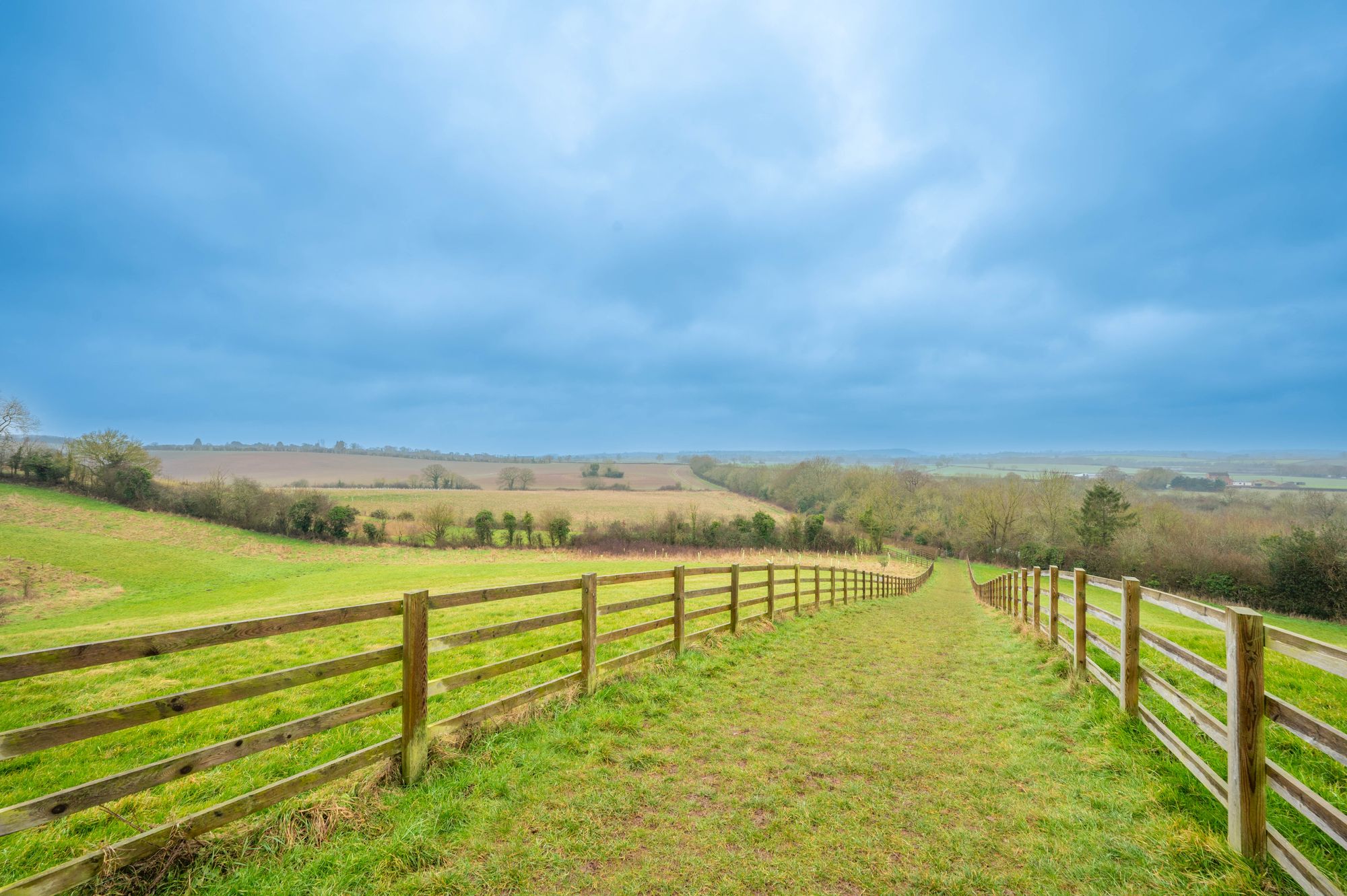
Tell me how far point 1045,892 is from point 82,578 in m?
37.3

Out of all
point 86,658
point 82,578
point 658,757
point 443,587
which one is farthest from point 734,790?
point 82,578

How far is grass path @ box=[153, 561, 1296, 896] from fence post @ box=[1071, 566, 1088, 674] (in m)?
0.72

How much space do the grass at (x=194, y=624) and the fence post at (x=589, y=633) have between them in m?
1.30

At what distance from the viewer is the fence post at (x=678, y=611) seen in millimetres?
7555

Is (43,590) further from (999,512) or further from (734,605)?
(999,512)

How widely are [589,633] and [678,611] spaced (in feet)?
6.75

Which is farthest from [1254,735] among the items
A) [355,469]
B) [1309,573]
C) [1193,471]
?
[1193,471]

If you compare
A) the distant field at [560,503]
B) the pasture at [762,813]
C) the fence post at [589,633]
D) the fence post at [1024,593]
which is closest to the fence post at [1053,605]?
the pasture at [762,813]

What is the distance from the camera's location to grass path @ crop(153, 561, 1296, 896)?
10.2 ft

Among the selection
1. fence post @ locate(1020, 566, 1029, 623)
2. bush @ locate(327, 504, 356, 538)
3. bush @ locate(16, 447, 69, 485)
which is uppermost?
bush @ locate(16, 447, 69, 485)

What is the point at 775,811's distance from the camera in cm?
391

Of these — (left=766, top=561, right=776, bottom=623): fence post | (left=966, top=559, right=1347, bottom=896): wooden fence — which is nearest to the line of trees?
(left=766, top=561, right=776, bottom=623): fence post

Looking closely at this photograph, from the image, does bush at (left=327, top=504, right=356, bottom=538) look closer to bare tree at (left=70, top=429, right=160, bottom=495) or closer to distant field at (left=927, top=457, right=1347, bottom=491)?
bare tree at (left=70, top=429, right=160, bottom=495)

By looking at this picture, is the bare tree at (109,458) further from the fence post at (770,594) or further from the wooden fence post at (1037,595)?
the wooden fence post at (1037,595)
